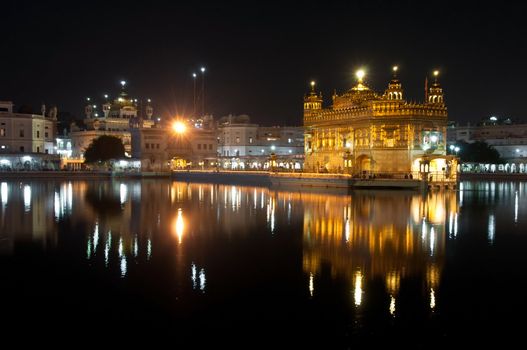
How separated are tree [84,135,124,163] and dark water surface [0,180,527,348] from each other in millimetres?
46749

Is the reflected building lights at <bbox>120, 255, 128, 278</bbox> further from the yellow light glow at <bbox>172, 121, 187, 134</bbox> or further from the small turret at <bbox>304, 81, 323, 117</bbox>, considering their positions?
the yellow light glow at <bbox>172, 121, 187, 134</bbox>

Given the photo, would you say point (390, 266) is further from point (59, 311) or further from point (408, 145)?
point (408, 145)

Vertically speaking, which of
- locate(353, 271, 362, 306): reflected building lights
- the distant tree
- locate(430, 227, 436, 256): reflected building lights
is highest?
the distant tree

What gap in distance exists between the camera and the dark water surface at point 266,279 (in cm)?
848

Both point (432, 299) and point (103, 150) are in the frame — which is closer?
point (432, 299)

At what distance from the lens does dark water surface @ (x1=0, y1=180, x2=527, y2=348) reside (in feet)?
27.8

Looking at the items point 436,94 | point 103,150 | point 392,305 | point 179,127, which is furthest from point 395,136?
point 179,127

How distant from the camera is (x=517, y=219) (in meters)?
21.7

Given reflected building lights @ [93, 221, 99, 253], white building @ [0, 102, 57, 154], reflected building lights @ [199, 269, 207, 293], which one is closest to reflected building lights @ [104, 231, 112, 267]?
reflected building lights @ [93, 221, 99, 253]

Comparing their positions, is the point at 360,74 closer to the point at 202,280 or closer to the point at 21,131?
the point at 202,280

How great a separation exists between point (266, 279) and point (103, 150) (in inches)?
2314

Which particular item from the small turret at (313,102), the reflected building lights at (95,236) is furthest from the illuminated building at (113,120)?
the reflected building lights at (95,236)

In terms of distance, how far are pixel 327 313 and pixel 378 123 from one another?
33.6m

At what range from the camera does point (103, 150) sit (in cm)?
6700
